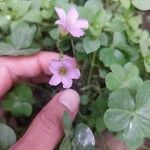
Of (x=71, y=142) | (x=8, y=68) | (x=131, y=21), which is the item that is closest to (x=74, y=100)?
(x=71, y=142)

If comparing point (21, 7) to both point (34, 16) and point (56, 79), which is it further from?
point (56, 79)

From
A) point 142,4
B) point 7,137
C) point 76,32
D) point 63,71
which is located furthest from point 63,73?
point 142,4

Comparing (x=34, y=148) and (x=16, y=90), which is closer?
(x=34, y=148)

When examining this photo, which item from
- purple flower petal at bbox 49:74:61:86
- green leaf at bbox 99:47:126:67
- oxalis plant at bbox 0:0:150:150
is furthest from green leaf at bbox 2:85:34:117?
green leaf at bbox 99:47:126:67

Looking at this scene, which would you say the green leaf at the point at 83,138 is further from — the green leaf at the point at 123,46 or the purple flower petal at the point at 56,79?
the green leaf at the point at 123,46

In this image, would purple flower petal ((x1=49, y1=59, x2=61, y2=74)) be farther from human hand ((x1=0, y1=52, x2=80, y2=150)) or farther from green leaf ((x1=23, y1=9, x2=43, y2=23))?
green leaf ((x1=23, y1=9, x2=43, y2=23))

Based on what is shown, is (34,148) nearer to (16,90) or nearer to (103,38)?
(16,90)

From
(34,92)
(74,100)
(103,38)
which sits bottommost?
(34,92)

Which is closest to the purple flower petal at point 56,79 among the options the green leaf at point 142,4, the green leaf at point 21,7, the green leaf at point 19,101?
the green leaf at point 19,101
